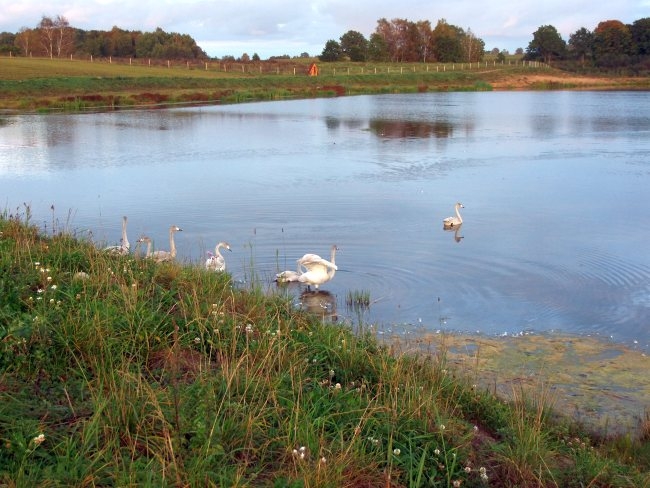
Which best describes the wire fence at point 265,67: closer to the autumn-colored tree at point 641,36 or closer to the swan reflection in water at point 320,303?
the autumn-colored tree at point 641,36

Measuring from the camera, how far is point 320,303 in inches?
410

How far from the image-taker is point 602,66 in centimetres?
9900

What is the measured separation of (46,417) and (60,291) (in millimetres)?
1870

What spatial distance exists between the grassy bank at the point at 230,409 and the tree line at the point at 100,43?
3673 inches

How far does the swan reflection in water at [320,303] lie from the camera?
9891 mm

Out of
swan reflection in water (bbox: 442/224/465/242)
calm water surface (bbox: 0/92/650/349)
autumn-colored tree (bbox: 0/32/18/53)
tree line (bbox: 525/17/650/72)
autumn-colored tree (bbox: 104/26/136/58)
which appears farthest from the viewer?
autumn-colored tree (bbox: 104/26/136/58)

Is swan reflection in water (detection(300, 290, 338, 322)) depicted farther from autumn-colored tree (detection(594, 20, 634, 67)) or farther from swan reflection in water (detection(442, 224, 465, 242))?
autumn-colored tree (detection(594, 20, 634, 67))

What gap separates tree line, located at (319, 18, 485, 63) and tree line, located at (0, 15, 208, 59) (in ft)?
62.5

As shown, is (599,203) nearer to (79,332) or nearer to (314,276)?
(314,276)

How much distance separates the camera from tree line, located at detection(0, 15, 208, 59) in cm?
9481

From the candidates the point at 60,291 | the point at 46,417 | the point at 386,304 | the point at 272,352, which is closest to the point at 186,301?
the point at 60,291

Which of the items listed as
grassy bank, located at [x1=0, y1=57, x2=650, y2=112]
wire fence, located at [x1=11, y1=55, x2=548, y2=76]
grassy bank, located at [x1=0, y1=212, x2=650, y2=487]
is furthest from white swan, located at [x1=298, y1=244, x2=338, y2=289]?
wire fence, located at [x1=11, y1=55, x2=548, y2=76]

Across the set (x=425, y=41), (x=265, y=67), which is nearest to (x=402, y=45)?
(x=425, y=41)

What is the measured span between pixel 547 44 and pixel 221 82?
64559 mm
